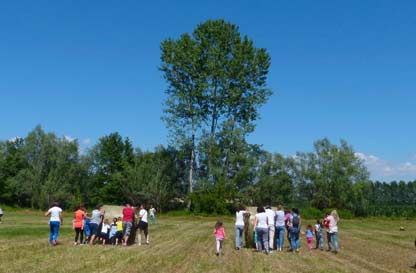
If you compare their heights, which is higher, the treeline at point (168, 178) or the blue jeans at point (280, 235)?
Answer: the treeline at point (168, 178)

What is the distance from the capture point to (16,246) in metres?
19.5

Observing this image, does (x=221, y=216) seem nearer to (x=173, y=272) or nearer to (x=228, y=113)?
(x=228, y=113)

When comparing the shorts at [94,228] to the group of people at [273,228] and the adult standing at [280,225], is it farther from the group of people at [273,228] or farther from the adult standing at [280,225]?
the adult standing at [280,225]

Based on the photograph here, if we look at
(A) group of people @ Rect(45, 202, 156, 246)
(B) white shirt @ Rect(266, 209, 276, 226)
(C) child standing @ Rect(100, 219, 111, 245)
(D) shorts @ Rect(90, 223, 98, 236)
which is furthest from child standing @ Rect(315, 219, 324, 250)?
(D) shorts @ Rect(90, 223, 98, 236)

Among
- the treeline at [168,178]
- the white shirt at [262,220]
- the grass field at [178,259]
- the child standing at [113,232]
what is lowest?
the grass field at [178,259]

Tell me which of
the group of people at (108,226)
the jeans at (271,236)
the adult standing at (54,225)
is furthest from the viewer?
the group of people at (108,226)

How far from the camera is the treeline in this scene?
203ft

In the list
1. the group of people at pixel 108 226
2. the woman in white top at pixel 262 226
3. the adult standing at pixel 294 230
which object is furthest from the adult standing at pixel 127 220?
the adult standing at pixel 294 230

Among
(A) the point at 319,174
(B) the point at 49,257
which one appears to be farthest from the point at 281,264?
(A) the point at 319,174

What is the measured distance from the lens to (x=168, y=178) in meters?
66.8

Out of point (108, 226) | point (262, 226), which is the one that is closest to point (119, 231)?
point (108, 226)

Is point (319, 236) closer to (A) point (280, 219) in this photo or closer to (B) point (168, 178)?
(A) point (280, 219)

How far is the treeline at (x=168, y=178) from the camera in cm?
6194

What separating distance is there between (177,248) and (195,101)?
4122 cm
